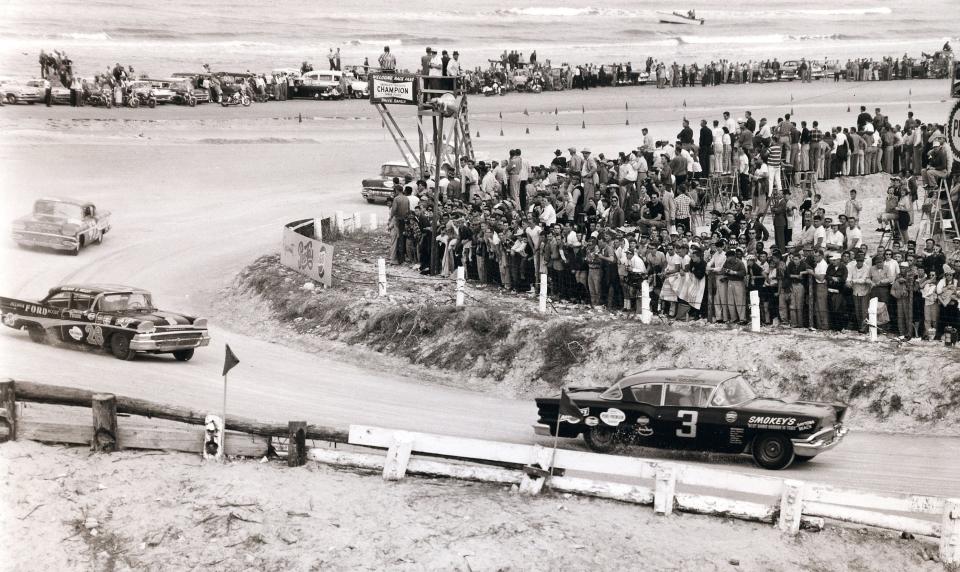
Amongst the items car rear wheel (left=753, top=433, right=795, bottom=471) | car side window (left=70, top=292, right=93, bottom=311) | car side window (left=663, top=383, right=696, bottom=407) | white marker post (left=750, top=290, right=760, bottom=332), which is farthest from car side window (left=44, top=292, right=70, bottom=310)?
car rear wheel (left=753, top=433, right=795, bottom=471)

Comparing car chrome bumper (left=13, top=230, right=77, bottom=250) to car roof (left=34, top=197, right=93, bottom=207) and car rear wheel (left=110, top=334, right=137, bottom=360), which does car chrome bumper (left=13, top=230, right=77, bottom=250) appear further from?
car rear wheel (left=110, top=334, right=137, bottom=360)

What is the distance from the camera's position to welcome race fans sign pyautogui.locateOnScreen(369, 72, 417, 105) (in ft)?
97.6

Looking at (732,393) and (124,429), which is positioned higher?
(732,393)

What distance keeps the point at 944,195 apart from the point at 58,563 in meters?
20.3

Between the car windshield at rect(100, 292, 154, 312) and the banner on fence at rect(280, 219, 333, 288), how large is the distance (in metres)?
5.45

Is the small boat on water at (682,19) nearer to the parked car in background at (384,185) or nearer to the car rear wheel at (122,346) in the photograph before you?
the parked car in background at (384,185)

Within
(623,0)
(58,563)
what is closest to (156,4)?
(623,0)

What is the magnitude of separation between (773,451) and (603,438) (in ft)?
7.94

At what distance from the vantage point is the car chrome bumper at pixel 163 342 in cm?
2042

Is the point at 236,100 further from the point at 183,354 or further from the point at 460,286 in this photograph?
the point at 183,354

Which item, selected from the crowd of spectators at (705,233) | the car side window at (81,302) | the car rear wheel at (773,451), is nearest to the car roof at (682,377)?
the car rear wheel at (773,451)

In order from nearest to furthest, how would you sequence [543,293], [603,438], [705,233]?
[603,438] < [543,293] < [705,233]

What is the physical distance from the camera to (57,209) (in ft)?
95.9

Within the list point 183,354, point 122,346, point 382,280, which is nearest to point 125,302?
point 122,346
